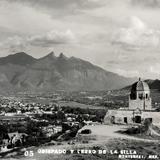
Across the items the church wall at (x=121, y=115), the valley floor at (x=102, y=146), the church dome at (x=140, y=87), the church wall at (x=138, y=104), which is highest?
the church dome at (x=140, y=87)

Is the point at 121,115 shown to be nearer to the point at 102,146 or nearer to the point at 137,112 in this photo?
the point at 137,112

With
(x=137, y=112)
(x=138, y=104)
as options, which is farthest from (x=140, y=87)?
(x=137, y=112)

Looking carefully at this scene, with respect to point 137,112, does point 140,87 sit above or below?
above

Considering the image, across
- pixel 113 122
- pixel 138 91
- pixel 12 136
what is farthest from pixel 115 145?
pixel 12 136

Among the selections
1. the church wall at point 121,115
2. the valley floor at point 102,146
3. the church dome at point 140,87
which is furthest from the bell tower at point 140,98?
the valley floor at point 102,146

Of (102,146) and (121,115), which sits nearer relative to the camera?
(102,146)

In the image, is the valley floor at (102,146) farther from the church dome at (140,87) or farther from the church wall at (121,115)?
the church dome at (140,87)

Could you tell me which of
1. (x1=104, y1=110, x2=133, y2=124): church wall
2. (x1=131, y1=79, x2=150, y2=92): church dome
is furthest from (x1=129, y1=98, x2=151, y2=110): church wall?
(x1=104, y1=110, x2=133, y2=124): church wall

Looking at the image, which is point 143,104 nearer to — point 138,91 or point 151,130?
point 138,91

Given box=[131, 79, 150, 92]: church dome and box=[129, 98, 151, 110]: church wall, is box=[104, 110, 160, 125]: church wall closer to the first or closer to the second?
box=[129, 98, 151, 110]: church wall

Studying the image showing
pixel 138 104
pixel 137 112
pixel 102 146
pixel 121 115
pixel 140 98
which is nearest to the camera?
pixel 102 146

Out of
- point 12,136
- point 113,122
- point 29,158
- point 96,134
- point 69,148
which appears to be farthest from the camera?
point 12,136
